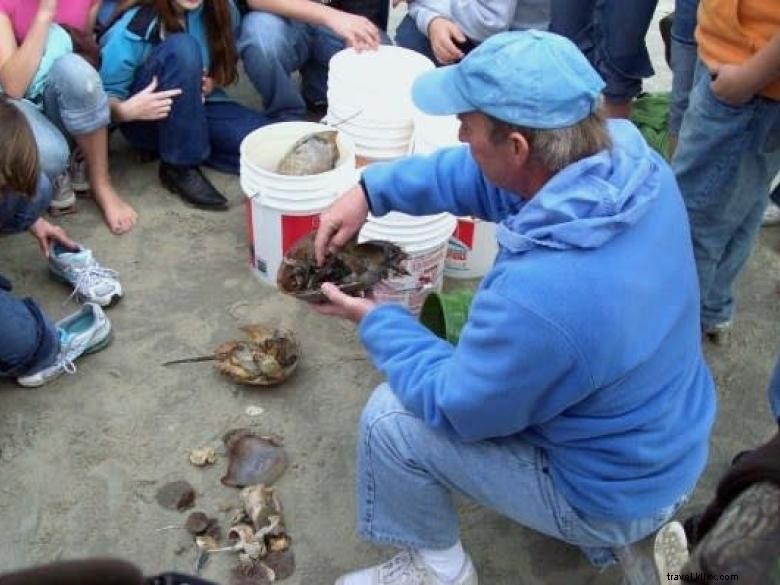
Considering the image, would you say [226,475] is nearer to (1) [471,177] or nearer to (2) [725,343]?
(1) [471,177]

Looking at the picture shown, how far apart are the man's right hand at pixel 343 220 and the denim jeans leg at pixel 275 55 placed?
1381 mm

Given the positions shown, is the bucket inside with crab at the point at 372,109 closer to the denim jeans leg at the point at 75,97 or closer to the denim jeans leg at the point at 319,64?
the denim jeans leg at the point at 319,64

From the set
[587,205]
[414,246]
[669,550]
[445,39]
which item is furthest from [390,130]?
[669,550]

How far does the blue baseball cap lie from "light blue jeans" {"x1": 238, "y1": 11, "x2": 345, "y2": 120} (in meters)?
→ 1.92

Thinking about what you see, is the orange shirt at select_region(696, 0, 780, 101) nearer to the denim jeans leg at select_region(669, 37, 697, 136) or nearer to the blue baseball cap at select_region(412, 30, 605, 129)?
the denim jeans leg at select_region(669, 37, 697, 136)

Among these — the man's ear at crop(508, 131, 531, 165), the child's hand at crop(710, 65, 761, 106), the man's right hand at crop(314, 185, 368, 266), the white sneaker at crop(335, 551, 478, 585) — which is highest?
the man's ear at crop(508, 131, 531, 165)

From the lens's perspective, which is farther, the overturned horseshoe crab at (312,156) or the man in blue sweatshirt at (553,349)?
the overturned horseshoe crab at (312,156)

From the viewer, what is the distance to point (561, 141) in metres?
1.63

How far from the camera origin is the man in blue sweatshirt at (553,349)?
1556mm

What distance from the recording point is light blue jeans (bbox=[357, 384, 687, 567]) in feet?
5.99

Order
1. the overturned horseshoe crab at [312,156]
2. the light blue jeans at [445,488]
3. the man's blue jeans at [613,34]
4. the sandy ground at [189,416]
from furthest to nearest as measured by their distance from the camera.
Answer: the man's blue jeans at [613,34] < the overturned horseshoe crab at [312,156] < the sandy ground at [189,416] < the light blue jeans at [445,488]

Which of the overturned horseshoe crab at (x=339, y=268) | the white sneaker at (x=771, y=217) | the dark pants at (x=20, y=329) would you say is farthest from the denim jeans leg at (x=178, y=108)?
the white sneaker at (x=771, y=217)

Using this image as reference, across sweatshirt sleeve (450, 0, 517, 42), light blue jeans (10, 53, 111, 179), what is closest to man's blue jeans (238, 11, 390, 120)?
sweatshirt sleeve (450, 0, 517, 42)

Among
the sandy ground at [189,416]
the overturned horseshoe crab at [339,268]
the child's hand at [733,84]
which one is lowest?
the sandy ground at [189,416]
